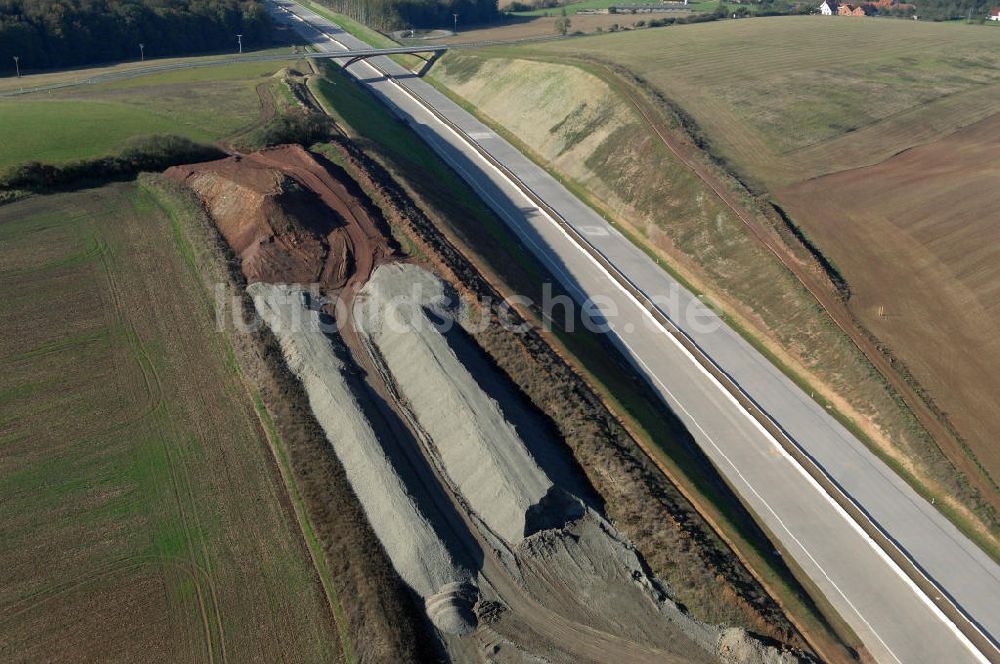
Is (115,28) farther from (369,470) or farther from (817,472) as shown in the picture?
(817,472)

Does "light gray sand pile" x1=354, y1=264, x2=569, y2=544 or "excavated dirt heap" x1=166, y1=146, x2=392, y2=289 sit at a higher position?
"excavated dirt heap" x1=166, y1=146, x2=392, y2=289

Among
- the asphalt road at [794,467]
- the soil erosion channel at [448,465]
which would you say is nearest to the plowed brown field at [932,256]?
the asphalt road at [794,467]

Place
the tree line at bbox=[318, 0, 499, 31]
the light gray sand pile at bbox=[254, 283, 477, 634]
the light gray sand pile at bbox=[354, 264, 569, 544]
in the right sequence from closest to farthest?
the light gray sand pile at bbox=[254, 283, 477, 634] → the light gray sand pile at bbox=[354, 264, 569, 544] → the tree line at bbox=[318, 0, 499, 31]

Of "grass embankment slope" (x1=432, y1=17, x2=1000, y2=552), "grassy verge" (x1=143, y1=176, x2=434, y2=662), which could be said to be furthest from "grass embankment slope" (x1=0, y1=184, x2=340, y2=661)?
"grass embankment slope" (x1=432, y1=17, x2=1000, y2=552)

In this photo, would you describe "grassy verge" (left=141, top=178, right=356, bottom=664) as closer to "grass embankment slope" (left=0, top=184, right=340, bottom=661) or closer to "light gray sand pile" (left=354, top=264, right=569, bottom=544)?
"grass embankment slope" (left=0, top=184, right=340, bottom=661)

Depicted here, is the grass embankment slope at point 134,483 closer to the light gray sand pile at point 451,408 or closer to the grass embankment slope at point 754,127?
the light gray sand pile at point 451,408

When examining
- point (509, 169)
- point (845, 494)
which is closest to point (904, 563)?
point (845, 494)
